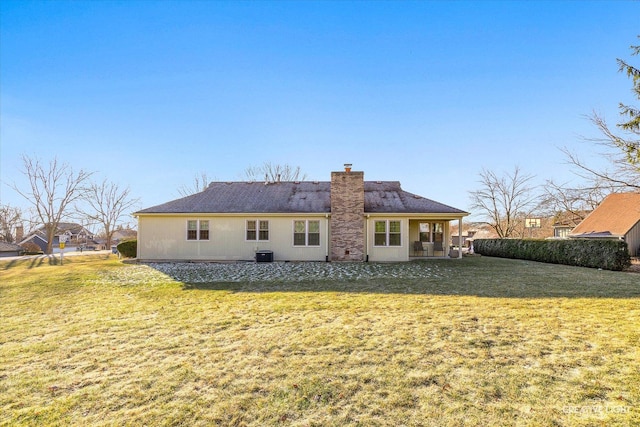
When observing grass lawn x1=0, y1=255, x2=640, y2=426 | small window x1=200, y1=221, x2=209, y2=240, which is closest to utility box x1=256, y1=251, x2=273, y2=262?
small window x1=200, y1=221, x2=209, y2=240

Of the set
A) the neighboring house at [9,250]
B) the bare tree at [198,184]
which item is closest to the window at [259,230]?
the bare tree at [198,184]

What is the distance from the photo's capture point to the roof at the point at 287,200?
1672 centimetres

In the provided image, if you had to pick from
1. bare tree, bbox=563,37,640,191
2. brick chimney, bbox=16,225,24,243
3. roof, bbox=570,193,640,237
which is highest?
bare tree, bbox=563,37,640,191

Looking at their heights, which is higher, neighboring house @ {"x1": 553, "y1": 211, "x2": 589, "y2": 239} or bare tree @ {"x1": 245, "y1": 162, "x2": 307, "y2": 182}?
bare tree @ {"x1": 245, "y1": 162, "x2": 307, "y2": 182}

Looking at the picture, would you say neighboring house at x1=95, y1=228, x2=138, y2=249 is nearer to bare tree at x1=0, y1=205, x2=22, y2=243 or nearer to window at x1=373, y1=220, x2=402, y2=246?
bare tree at x1=0, y1=205, x2=22, y2=243

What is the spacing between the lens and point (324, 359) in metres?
4.09

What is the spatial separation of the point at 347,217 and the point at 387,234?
2.27 m

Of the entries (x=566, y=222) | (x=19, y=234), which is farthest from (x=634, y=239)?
(x=19, y=234)

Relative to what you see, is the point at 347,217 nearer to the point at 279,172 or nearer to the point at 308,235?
the point at 308,235

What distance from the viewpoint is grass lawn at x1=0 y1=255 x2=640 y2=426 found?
9.64 feet

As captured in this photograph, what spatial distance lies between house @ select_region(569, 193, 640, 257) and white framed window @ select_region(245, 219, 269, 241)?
19007 mm

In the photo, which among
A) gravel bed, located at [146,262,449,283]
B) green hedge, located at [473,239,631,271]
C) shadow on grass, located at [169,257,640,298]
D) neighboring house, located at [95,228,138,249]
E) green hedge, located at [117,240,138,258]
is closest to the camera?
shadow on grass, located at [169,257,640,298]

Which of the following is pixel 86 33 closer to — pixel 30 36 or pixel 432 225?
pixel 30 36

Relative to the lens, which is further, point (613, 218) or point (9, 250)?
point (9, 250)
